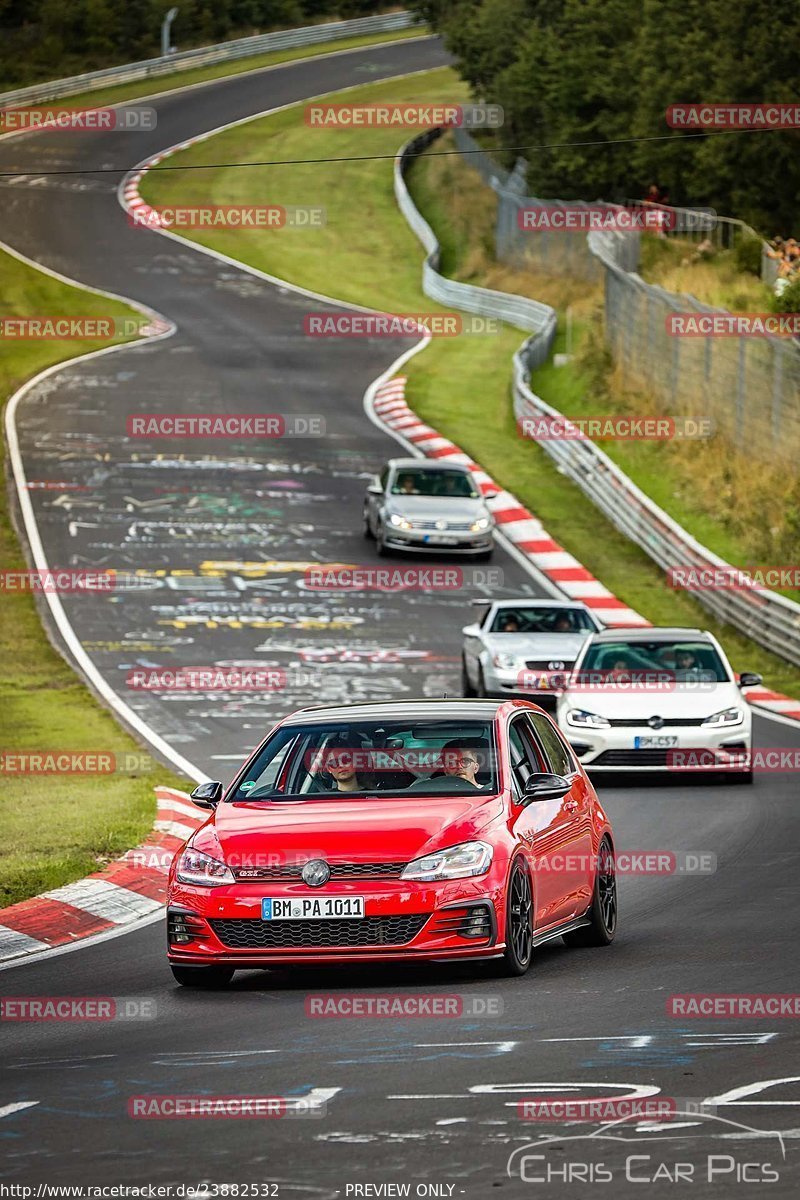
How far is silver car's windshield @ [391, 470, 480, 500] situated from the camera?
3681 cm

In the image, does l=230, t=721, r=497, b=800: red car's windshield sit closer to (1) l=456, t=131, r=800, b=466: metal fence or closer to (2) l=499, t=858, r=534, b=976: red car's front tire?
(2) l=499, t=858, r=534, b=976: red car's front tire

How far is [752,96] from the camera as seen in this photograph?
176ft

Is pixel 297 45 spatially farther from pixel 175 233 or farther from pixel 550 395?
pixel 550 395

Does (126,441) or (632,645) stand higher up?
(632,645)

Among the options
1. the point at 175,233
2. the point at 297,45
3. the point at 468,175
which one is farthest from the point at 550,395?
the point at 297,45

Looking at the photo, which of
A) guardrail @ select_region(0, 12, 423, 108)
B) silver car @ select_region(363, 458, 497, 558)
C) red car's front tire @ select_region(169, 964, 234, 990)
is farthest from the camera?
guardrail @ select_region(0, 12, 423, 108)

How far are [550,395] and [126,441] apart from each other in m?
10.1

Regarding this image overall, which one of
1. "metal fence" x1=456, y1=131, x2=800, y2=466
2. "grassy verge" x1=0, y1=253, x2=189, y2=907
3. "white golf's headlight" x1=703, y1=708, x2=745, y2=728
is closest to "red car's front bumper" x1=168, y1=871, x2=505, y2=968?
"grassy verge" x1=0, y1=253, x2=189, y2=907

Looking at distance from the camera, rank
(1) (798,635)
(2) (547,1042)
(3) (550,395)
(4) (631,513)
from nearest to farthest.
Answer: (2) (547,1042) → (1) (798,635) → (4) (631,513) → (3) (550,395)

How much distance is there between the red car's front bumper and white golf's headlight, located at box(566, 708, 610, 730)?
10233 millimetres

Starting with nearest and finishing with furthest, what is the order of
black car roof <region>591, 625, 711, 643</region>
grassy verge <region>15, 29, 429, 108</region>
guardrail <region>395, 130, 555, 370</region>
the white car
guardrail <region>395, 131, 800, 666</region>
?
the white car < black car roof <region>591, 625, 711, 643</region> < guardrail <region>395, 131, 800, 666</region> < guardrail <region>395, 130, 555, 370</region> < grassy verge <region>15, 29, 429, 108</region>

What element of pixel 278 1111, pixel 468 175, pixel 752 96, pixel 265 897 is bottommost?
pixel 468 175

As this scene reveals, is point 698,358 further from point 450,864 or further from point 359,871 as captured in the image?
point 359,871

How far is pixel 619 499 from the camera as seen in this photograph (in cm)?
3875
